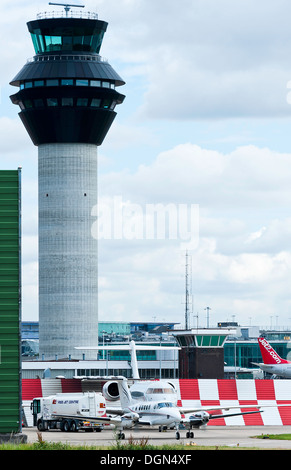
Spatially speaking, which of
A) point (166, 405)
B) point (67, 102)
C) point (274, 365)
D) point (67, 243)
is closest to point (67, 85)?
point (67, 102)

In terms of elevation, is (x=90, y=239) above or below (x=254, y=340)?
above

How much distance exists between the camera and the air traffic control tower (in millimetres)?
129625

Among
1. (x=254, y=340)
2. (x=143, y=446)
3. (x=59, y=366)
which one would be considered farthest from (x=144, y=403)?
(x=254, y=340)

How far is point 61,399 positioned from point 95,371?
69.6 metres

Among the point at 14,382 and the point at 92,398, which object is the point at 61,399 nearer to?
the point at 92,398

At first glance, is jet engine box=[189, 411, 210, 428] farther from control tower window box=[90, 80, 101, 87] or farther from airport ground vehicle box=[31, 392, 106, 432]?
control tower window box=[90, 80, 101, 87]

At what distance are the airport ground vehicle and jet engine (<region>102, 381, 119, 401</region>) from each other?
0.39m

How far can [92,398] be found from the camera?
61719 millimetres

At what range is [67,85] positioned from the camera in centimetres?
12912

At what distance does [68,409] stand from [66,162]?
71.2 metres

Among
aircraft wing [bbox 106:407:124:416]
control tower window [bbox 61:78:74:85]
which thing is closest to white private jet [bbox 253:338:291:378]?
control tower window [bbox 61:78:74:85]

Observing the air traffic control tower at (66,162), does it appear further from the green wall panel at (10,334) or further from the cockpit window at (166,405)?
the green wall panel at (10,334)

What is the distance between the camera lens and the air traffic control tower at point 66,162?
130 meters

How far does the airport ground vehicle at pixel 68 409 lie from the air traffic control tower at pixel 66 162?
67.8 metres
